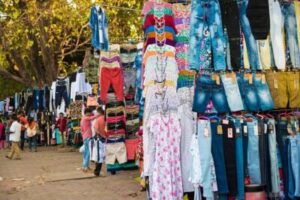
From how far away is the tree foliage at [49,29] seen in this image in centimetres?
1717

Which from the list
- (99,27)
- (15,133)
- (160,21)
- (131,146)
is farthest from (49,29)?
(160,21)

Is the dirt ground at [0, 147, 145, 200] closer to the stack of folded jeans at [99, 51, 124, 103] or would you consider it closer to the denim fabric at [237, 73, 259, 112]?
the stack of folded jeans at [99, 51, 124, 103]

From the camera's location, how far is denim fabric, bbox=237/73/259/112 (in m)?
5.79

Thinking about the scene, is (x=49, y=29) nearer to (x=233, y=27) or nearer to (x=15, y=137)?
(x=15, y=137)

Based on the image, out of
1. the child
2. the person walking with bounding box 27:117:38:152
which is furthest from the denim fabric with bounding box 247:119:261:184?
the person walking with bounding box 27:117:38:152

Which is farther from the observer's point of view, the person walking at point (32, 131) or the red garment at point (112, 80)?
the person walking at point (32, 131)

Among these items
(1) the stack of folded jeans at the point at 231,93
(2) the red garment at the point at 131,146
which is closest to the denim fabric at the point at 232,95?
(1) the stack of folded jeans at the point at 231,93

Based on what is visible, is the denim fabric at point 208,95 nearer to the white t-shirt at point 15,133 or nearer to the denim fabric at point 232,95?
the denim fabric at point 232,95

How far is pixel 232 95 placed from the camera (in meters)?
5.69

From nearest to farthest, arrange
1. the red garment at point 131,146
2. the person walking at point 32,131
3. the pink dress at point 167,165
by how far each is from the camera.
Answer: the pink dress at point 167,165, the red garment at point 131,146, the person walking at point 32,131

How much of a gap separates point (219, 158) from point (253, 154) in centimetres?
43

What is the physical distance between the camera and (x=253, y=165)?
18.4 feet

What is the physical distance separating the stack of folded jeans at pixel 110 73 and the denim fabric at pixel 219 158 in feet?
18.1

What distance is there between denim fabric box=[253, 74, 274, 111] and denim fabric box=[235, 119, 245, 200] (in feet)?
1.37
